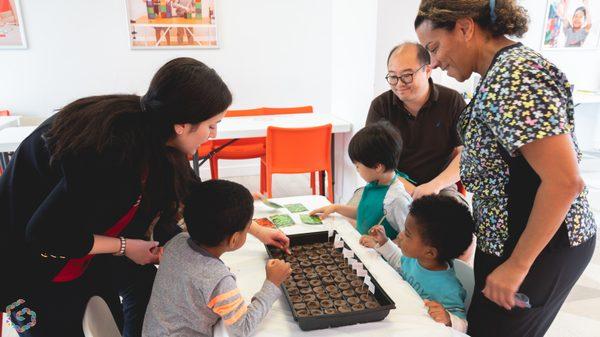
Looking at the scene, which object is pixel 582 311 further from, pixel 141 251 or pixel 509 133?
pixel 141 251

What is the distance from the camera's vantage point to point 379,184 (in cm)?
163

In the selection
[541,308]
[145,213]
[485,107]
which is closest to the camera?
[485,107]

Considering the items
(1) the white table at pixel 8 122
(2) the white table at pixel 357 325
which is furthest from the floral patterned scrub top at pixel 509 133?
(1) the white table at pixel 8 122

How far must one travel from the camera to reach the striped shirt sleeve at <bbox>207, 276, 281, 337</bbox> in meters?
0.95

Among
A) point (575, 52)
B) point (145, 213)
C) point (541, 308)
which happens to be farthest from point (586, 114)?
point (145, 213)

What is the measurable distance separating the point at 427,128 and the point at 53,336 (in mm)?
1644

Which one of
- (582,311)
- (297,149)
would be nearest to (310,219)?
(297,149)

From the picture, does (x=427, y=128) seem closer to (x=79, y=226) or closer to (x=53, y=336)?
(x=79, y=226)

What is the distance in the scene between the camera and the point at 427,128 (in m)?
1.95

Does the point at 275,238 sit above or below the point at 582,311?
above

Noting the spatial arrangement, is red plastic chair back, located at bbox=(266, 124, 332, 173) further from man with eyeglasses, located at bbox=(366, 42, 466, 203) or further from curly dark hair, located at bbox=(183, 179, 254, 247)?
curly dark hair, located at bbox=(183, 179, 254, 247)

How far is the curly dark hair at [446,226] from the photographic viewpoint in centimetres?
120

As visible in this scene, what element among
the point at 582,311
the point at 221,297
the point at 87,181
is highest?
the point at 87,181

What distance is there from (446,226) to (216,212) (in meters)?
0.66
